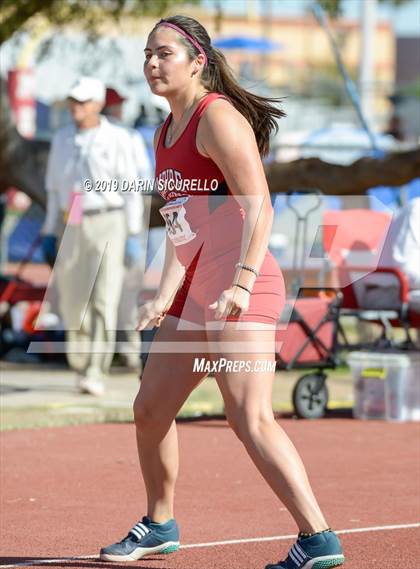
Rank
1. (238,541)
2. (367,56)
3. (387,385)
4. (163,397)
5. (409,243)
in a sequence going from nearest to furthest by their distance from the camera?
(163,397), (238,541), (387,385), (409,243), (367,56)

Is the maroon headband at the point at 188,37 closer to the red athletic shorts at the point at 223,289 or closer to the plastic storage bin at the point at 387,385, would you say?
the red athletic shorts at the point at 223,289

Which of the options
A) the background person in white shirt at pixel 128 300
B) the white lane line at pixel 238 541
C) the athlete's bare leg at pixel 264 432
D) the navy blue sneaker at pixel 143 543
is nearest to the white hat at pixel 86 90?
the background person in white shirt at pixel 128 300

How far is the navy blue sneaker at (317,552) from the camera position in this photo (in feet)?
17.3

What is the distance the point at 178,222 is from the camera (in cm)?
555

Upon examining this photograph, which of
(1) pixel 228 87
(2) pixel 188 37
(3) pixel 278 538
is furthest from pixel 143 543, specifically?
(2) pixel 188 37

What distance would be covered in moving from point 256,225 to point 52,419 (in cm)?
539

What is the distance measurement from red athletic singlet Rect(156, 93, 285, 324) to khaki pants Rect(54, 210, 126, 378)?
5.79 metres

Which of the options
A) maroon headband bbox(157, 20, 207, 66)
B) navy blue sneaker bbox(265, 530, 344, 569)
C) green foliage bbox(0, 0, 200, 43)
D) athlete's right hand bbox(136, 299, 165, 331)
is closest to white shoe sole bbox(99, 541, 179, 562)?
navy blue sneaker bbox(265, 530, 344, 569)

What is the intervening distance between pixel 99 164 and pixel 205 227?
6005 millimetres

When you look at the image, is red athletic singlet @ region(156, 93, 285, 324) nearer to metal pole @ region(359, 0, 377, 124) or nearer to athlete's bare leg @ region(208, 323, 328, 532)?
athlete's bare leg @ region(208, 323, 328, 532)

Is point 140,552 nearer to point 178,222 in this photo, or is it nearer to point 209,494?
point 178,222

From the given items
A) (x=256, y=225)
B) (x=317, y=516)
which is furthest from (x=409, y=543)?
(x=256, y=225)

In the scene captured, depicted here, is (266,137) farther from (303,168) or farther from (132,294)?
(303,168)

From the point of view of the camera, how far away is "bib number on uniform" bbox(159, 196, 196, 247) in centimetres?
553
